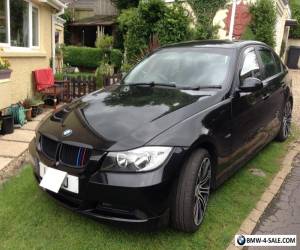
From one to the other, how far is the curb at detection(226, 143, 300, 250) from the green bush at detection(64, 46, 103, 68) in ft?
62.5

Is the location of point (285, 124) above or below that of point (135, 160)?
below

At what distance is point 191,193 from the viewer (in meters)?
2.94

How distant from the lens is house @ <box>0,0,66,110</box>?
7457 mm

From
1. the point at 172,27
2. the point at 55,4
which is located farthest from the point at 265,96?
the point at 172,27

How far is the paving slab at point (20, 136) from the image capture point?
577cm

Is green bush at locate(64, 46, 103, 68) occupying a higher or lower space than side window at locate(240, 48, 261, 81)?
lower

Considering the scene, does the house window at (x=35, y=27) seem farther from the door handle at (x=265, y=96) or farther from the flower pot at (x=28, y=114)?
the door handle at (x=265, y=96)

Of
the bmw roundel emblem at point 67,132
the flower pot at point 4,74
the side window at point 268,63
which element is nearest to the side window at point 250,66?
the side window at point 268,63

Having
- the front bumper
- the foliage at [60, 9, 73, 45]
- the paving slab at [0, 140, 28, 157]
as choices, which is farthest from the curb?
the foliage at [60, 9, 73, 45]

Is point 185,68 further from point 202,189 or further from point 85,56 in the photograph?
point 85,56

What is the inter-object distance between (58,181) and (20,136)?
3.37 m

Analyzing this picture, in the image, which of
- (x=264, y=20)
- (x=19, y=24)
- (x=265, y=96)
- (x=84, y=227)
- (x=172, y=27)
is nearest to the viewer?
(x=84, y=227)

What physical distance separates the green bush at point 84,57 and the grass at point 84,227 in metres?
19.8

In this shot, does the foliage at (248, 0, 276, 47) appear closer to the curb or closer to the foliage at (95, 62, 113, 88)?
the foliage at (95, 62, 113, 88)
